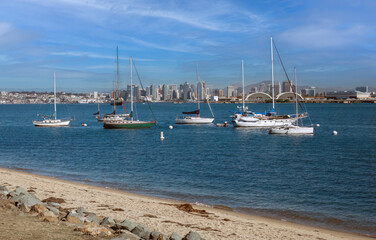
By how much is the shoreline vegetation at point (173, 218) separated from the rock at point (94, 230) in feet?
0.36

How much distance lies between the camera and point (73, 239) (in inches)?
364

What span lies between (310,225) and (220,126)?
56.4 metres

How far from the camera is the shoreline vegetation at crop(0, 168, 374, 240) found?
12266 millimetres

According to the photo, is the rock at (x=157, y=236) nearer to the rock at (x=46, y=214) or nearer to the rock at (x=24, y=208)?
the rock at (x=46, y=214)

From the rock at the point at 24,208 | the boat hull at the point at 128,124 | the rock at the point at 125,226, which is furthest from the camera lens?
the boat hull at the point at 128,124

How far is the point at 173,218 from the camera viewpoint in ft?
45.7

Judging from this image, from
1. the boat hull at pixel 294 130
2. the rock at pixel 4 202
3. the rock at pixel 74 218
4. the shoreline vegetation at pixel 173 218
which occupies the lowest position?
the shoreline vegetation at pixel 173 218

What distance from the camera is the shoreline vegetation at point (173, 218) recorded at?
40.2 ft

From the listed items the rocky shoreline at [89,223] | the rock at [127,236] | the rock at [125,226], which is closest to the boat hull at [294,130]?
the rocky shoreline at [89,223]

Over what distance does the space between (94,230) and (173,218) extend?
4520 millimetres

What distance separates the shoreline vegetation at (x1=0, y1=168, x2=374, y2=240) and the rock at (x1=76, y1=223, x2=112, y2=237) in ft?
0.36

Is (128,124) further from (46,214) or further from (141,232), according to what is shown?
(141,232)

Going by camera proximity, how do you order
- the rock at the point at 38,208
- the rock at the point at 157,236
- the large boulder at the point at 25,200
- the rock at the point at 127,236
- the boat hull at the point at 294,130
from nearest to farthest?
the rock at the point at 127,236 → the rock at the point at 157,236 → the rock at the point at 38,208 → the large boulder at the point at 25,200 → the boat hull at the point at 294,130

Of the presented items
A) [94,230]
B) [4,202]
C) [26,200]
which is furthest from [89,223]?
[4,202]
